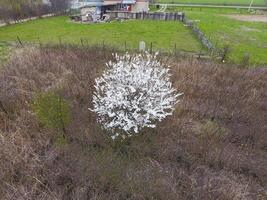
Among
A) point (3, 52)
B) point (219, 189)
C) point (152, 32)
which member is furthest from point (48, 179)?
point (152, 32)

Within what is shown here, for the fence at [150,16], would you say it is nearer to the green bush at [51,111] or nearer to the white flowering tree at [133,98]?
the white flowering tree at [133,98]

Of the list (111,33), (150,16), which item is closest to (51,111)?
(111,33)

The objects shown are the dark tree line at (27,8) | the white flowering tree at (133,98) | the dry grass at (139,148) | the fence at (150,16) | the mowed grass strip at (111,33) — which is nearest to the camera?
the dry grass at (139,148)

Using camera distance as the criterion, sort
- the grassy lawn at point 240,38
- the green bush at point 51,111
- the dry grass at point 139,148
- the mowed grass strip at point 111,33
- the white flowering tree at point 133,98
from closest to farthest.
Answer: the dry grass at point 139,148 < the white flowering tree at point 133,98 < the green bush at point 51,111 < the grassy lawn at point 240,38 < the mowed grass strip at point 111,33

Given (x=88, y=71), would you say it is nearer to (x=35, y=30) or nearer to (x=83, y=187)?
(x=83, y=187)

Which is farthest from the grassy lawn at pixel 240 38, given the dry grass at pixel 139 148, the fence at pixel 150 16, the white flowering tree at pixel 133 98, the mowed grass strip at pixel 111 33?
the white flowering tree at pixel 133 98
